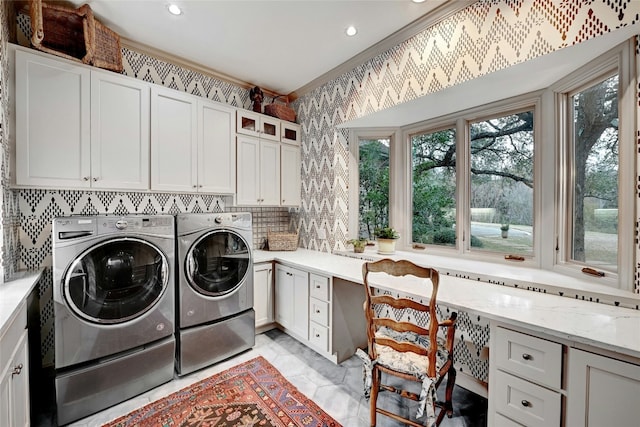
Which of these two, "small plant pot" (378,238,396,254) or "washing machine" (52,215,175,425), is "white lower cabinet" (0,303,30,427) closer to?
"washing machine" (52,215,175,425)

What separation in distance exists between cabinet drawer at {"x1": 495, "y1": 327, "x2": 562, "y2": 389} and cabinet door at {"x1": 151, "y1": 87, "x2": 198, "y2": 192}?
2.51m

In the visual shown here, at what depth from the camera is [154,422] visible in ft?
5.48

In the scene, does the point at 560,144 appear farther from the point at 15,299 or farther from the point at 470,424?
the point at 15,299

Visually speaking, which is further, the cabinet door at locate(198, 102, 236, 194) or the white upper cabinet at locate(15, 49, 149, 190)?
the cabinet door at locate(198, 102, 236, 194)

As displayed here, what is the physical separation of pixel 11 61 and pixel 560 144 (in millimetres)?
3626

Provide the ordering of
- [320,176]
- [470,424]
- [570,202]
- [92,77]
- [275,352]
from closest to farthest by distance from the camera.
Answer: [470,424] < [570,202] < [92,77] < [275,352] < [320,176]

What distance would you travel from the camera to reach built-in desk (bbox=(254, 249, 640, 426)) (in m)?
1.02

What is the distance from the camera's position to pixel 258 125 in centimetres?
298

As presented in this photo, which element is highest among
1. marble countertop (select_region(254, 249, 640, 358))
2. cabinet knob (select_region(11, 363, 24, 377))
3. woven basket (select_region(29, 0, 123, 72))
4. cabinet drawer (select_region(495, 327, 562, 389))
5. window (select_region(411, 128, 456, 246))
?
woven basket (select_region(29, 0, 123, 72))

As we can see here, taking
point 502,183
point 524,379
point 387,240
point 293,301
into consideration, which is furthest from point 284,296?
point 502,183

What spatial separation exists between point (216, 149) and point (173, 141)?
1.25 feet

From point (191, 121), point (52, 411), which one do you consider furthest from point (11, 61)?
point (52, 411)

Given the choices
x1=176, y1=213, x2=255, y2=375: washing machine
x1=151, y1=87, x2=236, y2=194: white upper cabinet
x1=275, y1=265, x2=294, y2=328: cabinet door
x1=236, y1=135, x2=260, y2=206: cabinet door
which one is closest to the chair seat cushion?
x1=275, y1=265, x2=294, y2=328: cabinet door

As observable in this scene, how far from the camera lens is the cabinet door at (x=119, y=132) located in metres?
2.03
